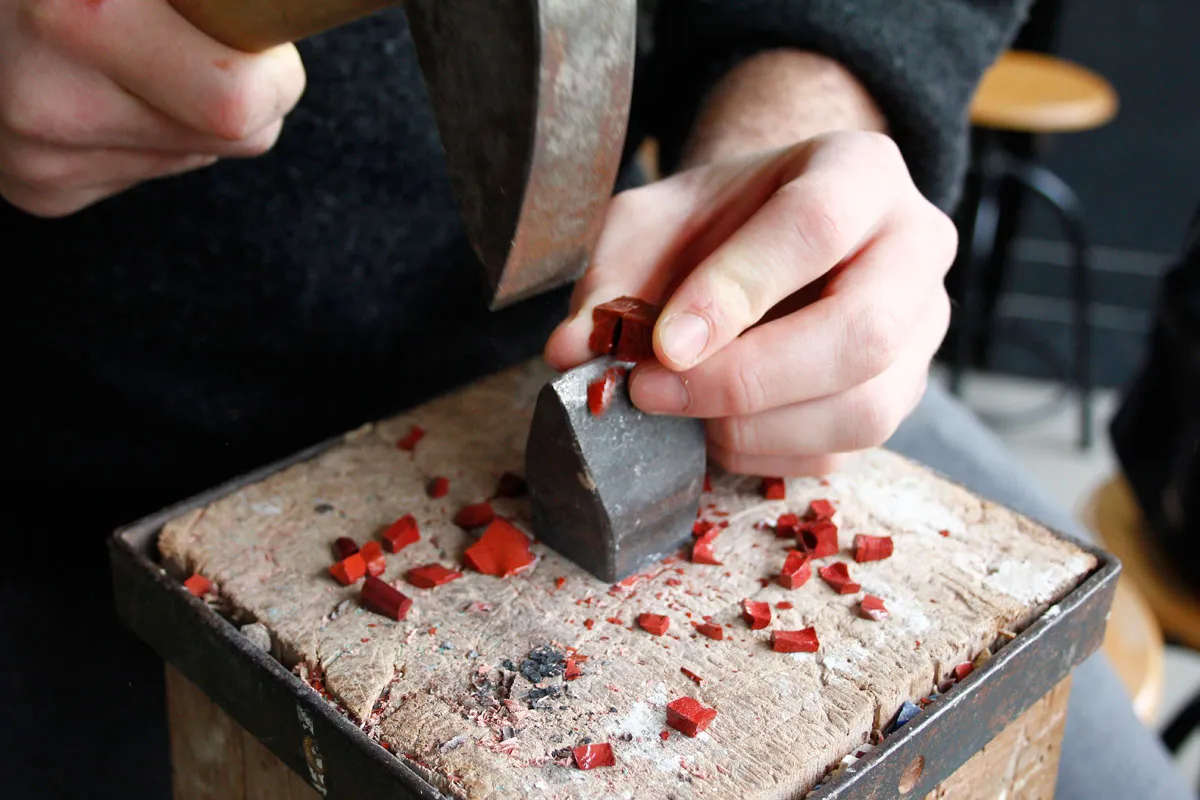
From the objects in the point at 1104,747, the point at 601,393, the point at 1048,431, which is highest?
the point at 601,393

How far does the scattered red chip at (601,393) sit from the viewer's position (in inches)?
33.4

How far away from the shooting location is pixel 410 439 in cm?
104

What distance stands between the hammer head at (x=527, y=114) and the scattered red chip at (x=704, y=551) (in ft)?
0.93

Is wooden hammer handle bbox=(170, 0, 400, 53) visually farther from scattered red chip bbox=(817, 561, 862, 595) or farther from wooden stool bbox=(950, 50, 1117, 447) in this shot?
wooden stool bbox=(950, 50, 1117, 447)

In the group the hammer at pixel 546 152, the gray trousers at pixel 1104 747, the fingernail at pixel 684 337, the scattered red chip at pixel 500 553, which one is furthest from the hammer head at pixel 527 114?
the gray trousers at pixel 1104 747


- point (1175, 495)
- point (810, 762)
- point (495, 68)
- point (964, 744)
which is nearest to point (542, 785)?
point (810, 762)

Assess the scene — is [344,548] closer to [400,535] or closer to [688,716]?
[400,535]

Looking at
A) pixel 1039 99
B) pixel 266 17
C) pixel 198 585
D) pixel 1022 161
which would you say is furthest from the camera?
pixel 1022 161

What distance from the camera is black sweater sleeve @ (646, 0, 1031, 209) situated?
124cm

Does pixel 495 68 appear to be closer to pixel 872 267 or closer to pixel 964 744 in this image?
pixel 872 267

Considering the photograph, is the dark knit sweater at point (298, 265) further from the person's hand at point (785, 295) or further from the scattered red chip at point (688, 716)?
the scattered red chip at point (688, 716)

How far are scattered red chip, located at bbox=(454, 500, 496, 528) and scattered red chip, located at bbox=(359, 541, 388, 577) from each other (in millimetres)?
73

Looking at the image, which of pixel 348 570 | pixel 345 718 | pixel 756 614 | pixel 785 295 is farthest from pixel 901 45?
pixel 345 718

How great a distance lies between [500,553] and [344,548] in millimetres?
122
